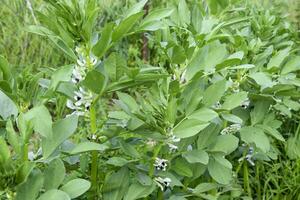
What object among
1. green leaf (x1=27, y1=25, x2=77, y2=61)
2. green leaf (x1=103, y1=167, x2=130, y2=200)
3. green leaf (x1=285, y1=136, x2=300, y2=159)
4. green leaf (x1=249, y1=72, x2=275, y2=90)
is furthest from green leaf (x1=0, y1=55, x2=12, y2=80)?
green leaf (x1=285, y1=136, x2=300, y2=159)

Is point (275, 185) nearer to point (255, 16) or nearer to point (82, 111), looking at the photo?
point (255, 16)

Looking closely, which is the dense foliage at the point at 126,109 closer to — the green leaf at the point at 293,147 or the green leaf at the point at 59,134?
the green leaf at the point at 59,134

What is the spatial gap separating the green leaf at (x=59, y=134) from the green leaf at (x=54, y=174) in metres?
0.03

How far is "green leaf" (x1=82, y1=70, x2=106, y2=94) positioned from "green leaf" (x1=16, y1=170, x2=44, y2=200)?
0.21m

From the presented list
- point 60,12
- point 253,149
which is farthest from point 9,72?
point 253,149

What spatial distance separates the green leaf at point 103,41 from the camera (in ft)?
3.52

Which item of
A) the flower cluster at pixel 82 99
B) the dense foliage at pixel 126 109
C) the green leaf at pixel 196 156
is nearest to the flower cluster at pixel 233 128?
the dense foliage at pixel 126 109

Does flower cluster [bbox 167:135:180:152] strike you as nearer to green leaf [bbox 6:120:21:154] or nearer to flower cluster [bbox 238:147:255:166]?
green leaf [bbox 6:120:21:154]

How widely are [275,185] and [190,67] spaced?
1055 mm

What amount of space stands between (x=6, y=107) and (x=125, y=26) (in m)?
0.30

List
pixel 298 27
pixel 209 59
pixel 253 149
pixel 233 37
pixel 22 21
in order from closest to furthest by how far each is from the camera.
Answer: pixel 209 59 < pixel 233 37 < pixel 253 149 < pixel 298 27 < pixel 22 21

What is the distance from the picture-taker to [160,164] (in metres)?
1.25

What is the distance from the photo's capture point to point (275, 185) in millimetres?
2164

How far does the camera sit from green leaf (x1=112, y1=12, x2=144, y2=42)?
1097mm
